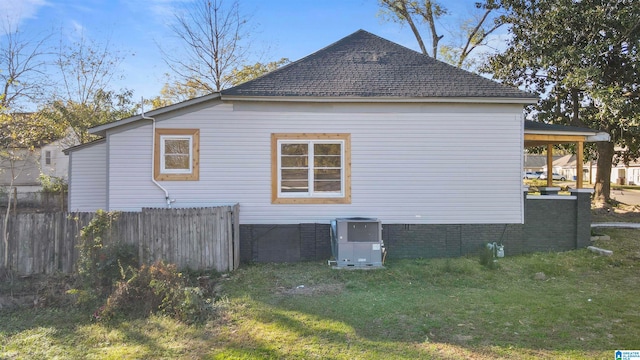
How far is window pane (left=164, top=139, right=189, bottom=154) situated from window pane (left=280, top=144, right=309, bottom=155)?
91.8 inches

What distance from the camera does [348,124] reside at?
884 centimetres

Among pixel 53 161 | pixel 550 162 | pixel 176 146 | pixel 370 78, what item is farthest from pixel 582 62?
pixel 53 161

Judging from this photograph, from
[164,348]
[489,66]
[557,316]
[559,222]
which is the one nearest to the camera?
[164,348]

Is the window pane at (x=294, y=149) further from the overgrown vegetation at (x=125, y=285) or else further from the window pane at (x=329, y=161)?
the overgrown vegetation at (x=125, y=285)

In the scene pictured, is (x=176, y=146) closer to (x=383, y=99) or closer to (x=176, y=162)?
(x=176, y=162)

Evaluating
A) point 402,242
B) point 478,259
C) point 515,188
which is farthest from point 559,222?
point 402,242

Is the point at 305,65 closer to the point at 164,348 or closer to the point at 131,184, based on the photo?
the point at 131,184

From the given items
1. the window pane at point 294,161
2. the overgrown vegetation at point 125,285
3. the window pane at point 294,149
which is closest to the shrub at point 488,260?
the window pane at point 294,161

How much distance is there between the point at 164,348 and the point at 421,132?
707 cm

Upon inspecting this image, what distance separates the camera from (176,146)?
8.77 meters

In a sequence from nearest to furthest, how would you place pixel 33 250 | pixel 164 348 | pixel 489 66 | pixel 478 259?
pixel 164 348 → pixel 33 250 → pixel 478 259 → pixel 489 66

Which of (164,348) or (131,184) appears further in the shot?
(131,184)

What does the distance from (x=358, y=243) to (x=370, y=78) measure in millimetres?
4301

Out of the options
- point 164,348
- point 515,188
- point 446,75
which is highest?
point 446,75
